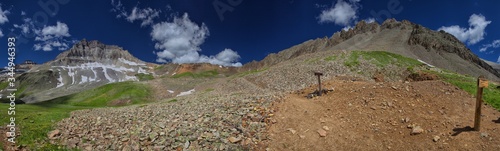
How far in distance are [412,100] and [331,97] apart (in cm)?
614

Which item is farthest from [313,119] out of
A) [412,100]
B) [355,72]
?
[355,72]

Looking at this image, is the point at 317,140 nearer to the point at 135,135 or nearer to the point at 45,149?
the point at 135,135

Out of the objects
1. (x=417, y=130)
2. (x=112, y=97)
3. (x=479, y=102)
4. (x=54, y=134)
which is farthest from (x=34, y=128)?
(x=112, y=97)

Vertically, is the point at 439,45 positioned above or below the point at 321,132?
above

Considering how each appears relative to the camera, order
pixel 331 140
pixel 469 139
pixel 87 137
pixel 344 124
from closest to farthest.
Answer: pixel 469 139 → pixel 331 140 → pixel 344 124 → pixel 87 137

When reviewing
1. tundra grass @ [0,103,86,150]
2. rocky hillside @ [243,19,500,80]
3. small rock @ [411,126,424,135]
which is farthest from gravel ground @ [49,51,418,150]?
rocky hillside @ [243,19,500,80]


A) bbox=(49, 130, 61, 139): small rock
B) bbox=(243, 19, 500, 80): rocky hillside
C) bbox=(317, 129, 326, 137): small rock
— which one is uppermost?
bbox=(243, 19, 500, 80): rocky hillside

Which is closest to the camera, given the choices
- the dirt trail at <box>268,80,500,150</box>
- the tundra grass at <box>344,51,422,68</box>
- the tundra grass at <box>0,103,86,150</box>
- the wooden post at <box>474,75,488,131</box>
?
the wooden post at <box>474,75,488,131</box>

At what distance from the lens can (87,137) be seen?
21312 mm

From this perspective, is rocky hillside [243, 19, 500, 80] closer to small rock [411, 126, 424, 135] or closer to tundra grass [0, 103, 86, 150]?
small rock [411, 126, 424, 135]

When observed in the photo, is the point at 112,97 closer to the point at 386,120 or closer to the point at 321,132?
the point at 321,132

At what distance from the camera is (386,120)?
64.0ft

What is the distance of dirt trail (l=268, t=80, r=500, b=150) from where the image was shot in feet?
54.8

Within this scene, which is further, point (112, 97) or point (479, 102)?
point (112, 97)
